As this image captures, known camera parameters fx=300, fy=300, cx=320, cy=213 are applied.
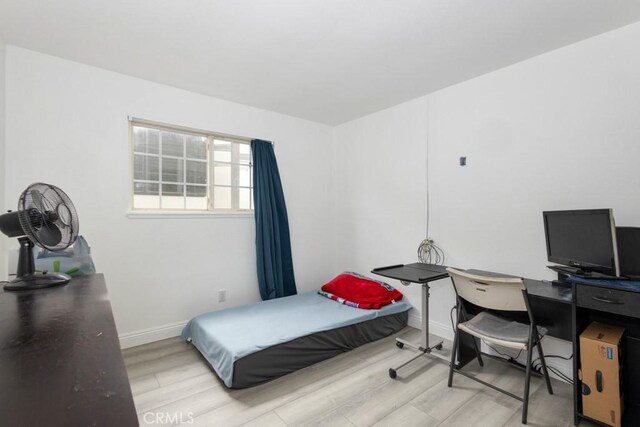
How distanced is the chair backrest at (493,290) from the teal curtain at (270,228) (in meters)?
1.99

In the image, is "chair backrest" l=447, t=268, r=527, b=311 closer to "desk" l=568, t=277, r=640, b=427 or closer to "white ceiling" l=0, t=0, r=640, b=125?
"desk" l=568, t=277, r=640, b=427

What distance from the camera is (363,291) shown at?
3244 mm

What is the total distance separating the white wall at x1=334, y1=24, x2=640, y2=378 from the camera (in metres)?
2.03

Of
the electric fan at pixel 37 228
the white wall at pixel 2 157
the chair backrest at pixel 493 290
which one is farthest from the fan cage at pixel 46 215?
the chair backrest at pixel 493 290

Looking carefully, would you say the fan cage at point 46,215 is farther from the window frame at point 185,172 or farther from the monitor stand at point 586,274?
the monitor stand at point 586,274

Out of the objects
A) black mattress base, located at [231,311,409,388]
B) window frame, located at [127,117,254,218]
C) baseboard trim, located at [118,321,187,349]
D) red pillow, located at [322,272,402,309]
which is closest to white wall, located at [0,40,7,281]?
window frame, located at [127,117,254,218]

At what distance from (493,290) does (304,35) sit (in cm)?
213

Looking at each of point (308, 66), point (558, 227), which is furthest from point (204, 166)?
point (558, 227)

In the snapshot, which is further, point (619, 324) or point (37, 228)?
point (619, 324)

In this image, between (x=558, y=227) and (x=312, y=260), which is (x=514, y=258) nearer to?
(x=558, y=227)

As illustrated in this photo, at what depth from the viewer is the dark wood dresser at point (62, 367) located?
0.49 m

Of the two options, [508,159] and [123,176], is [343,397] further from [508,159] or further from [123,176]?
[123,176]

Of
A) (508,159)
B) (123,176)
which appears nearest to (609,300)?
(508,159)

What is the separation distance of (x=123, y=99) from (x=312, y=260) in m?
Result: 2.67
